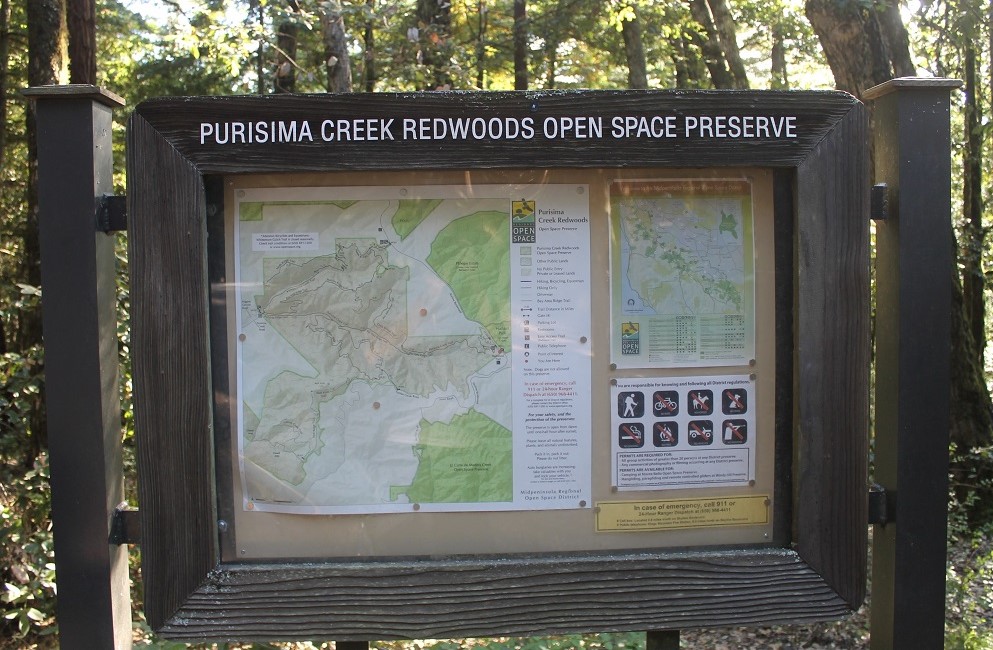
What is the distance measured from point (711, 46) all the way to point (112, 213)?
1097 cm

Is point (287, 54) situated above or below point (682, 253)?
above

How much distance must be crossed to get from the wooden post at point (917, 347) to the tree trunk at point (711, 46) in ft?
32.5

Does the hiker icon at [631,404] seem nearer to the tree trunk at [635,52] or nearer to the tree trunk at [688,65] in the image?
the tree trunk at [635,52]

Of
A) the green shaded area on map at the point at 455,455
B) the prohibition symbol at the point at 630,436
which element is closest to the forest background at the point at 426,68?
the prohibition symbol at the point at 630,436

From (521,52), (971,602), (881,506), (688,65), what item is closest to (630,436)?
(881,506)

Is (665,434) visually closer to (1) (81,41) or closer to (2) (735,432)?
(2) (735,432)

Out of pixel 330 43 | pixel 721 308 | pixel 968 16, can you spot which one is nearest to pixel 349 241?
pixel 721 308

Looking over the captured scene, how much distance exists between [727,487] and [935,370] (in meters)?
0.63

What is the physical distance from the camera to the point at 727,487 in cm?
233

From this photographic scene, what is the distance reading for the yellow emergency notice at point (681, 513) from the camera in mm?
2297

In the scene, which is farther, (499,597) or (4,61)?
(4,61)

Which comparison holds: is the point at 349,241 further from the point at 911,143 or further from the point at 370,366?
the point at 911,143

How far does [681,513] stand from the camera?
231 cm

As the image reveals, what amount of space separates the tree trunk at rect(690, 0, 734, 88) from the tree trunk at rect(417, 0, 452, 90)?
14.2 ft
